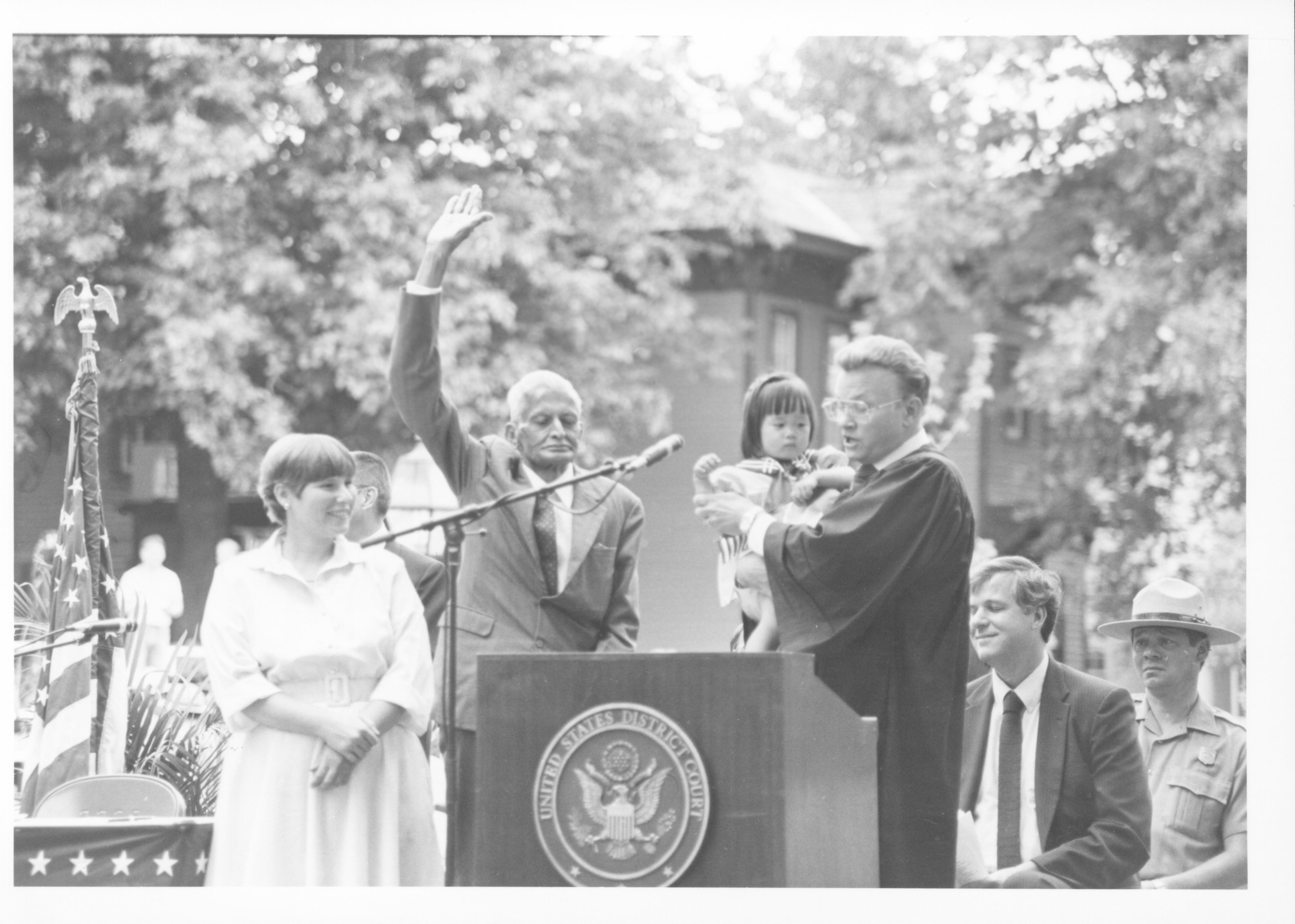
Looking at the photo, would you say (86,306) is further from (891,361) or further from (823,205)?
(823,205)

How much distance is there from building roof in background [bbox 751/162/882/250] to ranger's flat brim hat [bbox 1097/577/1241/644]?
43.0 feet

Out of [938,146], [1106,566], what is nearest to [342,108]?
[938,146]

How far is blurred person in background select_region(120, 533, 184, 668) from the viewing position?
23.5ft

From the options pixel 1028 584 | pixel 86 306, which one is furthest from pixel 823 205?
pixel 1028 584

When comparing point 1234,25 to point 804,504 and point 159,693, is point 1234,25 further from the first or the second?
point 159,693

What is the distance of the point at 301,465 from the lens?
4160 mm

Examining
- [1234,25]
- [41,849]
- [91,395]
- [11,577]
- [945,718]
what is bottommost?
[41,849]

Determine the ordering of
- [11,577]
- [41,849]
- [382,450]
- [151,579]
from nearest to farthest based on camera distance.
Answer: [41,849] → [11,577] → [151,579] → [382,450]

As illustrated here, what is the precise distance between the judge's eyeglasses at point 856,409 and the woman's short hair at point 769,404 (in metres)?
0.61

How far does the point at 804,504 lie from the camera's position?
14.9ft

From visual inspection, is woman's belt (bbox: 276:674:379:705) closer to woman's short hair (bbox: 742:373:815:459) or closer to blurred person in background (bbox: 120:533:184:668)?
woman's short hair (bbox: 742:373:815:459)

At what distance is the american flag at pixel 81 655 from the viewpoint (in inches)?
207

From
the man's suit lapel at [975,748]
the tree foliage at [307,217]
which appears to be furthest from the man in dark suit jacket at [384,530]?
the tree foliage at [307,217]

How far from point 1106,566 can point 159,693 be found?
1343 cm
